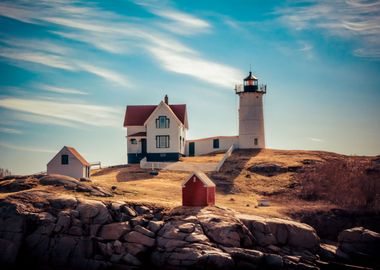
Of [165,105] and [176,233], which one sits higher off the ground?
[165,105]

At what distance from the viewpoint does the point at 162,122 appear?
80.0 meters

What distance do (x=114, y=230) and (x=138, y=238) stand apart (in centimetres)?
232

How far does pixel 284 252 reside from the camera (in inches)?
1960

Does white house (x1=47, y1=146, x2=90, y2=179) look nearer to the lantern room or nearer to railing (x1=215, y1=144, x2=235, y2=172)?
railing (x1=215, y1=144, x2=235, y2=172)

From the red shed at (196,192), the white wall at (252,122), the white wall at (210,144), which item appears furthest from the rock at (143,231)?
the white wall at (252,122)

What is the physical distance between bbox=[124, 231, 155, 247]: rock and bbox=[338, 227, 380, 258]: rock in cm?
1799

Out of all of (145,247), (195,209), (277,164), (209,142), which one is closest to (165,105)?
(209,142)

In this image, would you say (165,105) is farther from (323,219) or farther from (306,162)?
(323,219)

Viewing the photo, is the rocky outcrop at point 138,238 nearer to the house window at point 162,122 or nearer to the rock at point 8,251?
the rock at point 8,251

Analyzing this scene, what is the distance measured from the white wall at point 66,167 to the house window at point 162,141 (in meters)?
16.9

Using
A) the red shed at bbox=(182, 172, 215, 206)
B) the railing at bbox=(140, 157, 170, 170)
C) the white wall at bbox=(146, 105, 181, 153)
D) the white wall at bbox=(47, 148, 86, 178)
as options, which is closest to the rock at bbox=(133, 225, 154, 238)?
the red shed at bbox=(182, 172, 215, 206)

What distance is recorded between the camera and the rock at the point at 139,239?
159ft

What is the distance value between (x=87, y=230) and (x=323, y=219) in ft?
81.7

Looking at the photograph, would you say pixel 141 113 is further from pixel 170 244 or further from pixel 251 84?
pixel 170 244
